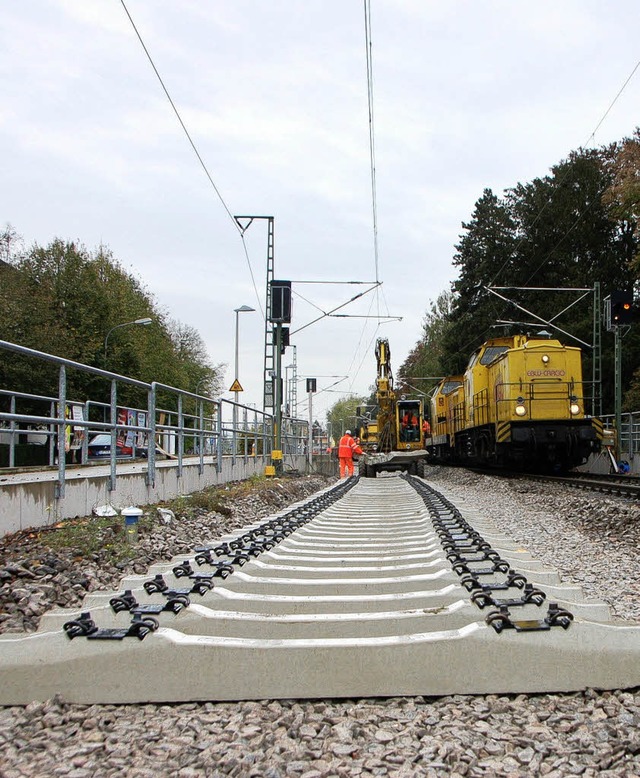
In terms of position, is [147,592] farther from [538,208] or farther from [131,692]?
[538,208]

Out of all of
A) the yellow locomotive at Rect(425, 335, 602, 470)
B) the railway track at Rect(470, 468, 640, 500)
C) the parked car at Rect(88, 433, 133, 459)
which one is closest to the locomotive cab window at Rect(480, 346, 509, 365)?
the yellow locomotive at Rect(425, 335, 602, 470)

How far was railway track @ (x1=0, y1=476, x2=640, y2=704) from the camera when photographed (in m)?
2.49

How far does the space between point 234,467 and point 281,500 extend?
2.47 m

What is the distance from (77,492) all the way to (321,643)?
443 cm

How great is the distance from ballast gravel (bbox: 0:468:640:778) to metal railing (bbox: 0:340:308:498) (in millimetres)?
3419

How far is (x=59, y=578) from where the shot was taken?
432cm

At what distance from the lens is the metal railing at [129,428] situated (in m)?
6.21

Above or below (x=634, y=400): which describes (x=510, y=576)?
below

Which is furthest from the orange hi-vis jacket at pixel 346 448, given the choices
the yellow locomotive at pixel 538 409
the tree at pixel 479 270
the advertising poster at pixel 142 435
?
the tree at pixel 479 270

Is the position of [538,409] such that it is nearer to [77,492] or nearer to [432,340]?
[77,492]

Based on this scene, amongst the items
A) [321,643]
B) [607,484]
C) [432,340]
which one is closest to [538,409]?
[607,484]

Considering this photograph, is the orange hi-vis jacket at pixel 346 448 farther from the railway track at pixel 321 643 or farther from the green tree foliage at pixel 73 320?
the railway track at pixel 321 643

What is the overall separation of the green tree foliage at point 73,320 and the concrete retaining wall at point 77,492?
19.3 m

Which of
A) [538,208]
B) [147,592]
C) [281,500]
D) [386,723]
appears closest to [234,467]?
[281,500]
